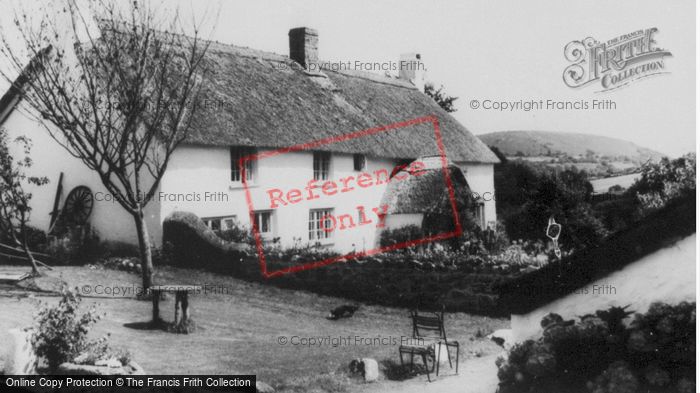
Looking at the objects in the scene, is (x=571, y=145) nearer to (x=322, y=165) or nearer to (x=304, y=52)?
(x=322, y=165)

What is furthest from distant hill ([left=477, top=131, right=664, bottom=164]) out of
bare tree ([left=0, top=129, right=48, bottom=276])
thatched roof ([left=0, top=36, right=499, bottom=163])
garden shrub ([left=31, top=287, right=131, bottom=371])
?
bare tree ([left=0, top=129, right=48, bottom=276])

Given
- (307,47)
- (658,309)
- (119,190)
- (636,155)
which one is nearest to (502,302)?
(658,309)

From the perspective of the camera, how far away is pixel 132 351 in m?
5.87

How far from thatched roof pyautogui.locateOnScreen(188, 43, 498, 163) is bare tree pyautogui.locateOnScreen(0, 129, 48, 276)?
5.95ft

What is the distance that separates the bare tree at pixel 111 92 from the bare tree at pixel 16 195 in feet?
1.65

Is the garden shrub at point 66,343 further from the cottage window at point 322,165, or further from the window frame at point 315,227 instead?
the cottage window at point 322,165

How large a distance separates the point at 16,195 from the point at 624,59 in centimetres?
630

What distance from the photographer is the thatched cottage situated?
22.7 feet

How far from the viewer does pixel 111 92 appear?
664 cm

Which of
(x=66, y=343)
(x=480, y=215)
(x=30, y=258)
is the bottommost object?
(x=66, y=343)

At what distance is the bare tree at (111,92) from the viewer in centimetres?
655

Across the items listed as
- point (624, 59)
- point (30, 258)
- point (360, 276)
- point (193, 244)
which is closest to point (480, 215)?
point (360, 276)

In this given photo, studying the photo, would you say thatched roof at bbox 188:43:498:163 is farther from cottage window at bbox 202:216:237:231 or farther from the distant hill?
cottage window at bbox 202:216:237:231

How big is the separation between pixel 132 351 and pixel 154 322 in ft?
1.20
